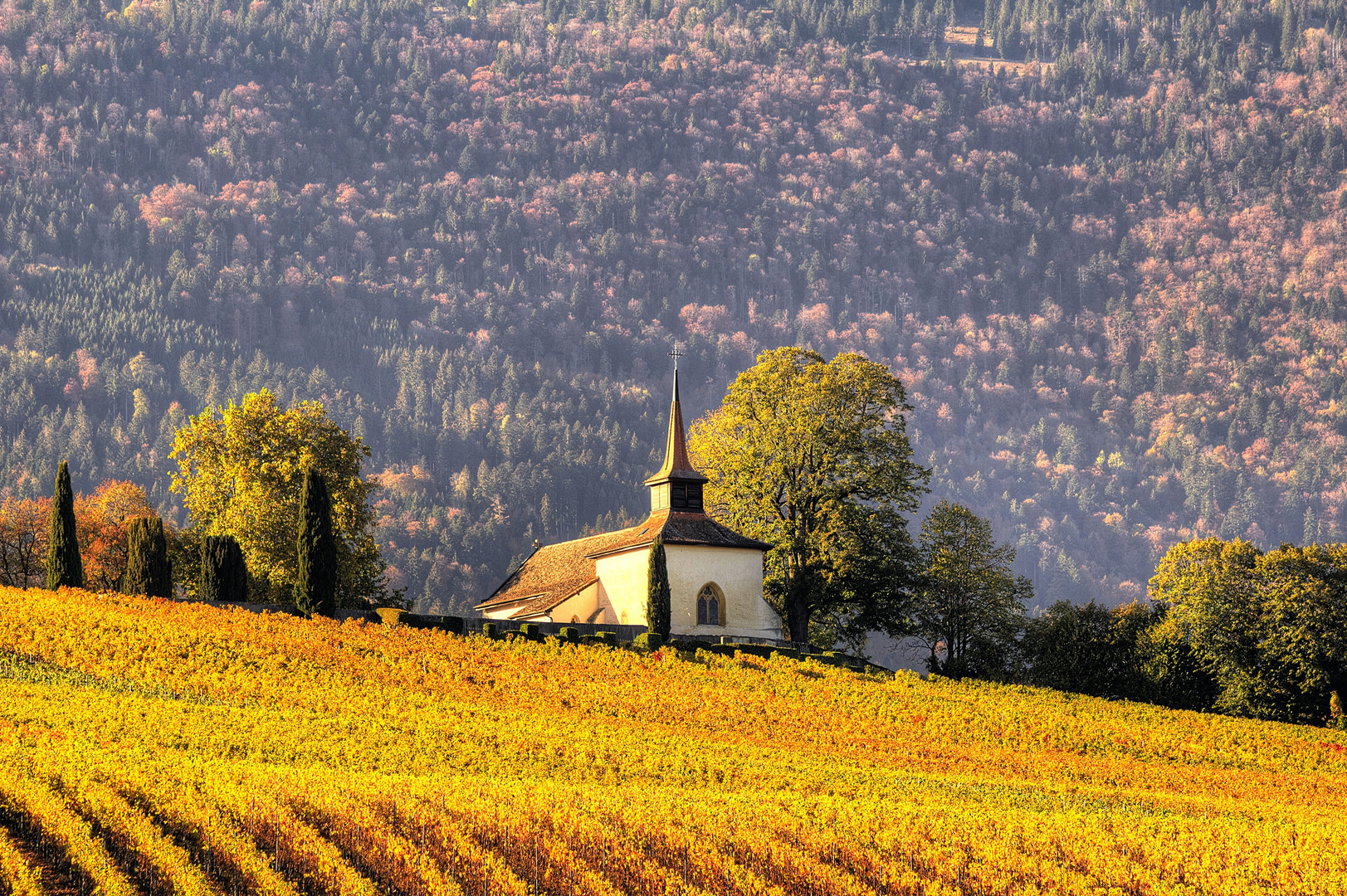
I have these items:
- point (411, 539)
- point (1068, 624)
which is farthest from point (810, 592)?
point (411, 539)

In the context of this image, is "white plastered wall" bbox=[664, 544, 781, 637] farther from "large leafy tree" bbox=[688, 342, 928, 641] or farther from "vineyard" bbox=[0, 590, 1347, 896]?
Result: "vineyard" bbox=[0, 590, 1347, 896]

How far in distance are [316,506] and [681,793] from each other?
28719mm

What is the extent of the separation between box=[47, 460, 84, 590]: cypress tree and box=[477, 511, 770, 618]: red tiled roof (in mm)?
23925

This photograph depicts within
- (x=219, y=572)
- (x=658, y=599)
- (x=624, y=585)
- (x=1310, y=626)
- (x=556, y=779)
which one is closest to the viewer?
(x=556, y=779)

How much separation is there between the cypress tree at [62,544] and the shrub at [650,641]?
20349mm

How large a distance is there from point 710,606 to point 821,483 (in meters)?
8.00

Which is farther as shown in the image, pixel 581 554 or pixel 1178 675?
pixel 581 554

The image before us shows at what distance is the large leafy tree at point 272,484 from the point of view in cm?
5703

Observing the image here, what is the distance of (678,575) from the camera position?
2360 inches

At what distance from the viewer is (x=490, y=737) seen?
29.0m

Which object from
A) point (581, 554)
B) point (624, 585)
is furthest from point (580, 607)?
point (581, 554)

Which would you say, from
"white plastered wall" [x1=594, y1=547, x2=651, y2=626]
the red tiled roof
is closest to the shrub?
"white plastered wall" [x1=594, y1=547, x2=651, y2=626]

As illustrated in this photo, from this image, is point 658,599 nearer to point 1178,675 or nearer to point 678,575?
point 678,575

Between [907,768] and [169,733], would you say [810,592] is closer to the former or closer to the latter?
[907,768]
